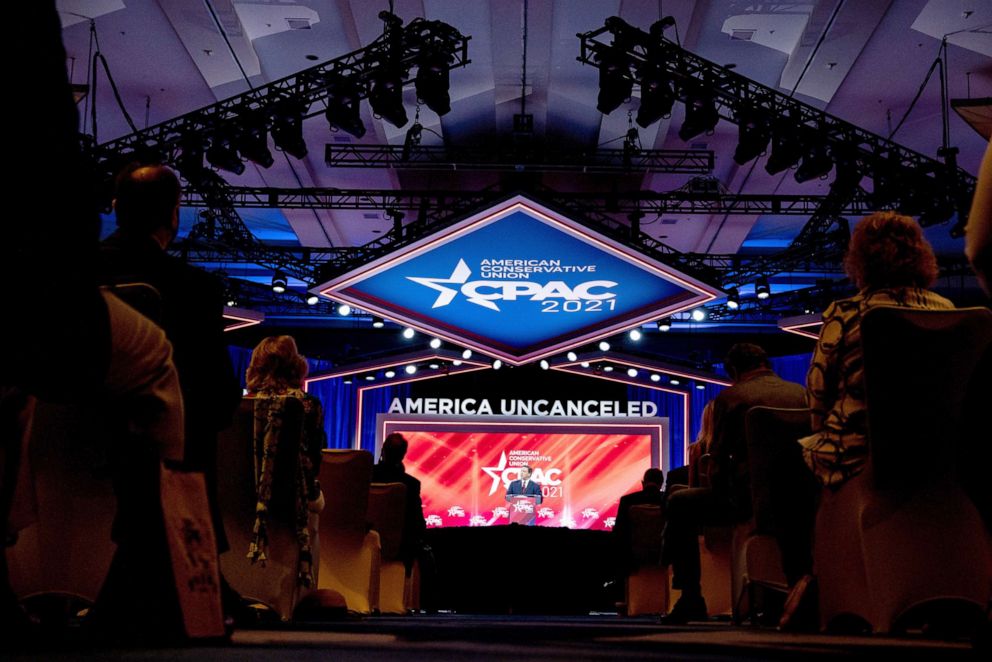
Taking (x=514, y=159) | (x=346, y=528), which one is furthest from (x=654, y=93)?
(x=346, y=528)

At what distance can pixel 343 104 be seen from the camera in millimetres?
8938

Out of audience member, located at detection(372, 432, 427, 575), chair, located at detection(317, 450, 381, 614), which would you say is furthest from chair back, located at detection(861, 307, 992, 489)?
audience member, located at detection(372, 432, 427, 575)

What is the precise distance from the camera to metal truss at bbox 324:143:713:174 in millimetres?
11000

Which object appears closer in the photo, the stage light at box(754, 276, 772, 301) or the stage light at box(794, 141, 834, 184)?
the stage light at box(794, 141, 834, 184)

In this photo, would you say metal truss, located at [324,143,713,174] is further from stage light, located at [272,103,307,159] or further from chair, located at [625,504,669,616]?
chair, located at [625,504,669,616]

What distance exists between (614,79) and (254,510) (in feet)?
20.2

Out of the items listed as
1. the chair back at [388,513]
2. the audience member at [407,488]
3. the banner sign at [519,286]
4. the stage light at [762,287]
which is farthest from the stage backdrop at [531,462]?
the chair back at [388,513]

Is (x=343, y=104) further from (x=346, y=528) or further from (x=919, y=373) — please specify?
(x=919, y=373)

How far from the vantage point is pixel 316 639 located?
2.26m

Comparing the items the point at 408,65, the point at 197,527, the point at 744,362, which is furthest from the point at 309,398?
the point at 408,65

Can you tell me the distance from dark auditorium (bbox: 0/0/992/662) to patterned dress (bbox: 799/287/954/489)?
0.01 meters

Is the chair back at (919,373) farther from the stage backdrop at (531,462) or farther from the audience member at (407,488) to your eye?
the stage backdrop at (531,462)

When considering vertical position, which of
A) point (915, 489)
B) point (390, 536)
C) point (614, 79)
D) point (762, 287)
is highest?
point (614, 79)

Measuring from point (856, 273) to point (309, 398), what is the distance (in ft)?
7.59
